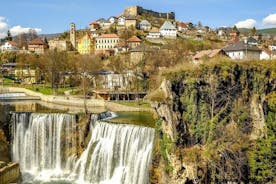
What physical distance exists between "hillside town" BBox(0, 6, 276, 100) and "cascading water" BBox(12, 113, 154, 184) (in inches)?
219

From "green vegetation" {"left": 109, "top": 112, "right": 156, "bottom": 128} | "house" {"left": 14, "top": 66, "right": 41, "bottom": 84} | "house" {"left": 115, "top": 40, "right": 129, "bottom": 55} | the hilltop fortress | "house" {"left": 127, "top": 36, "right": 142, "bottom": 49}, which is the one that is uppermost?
the hilltop fortress

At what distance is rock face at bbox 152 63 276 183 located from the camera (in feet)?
60.8

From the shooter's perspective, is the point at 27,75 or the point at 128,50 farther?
the point at 128,50

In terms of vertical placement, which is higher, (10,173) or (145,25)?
(145,25)

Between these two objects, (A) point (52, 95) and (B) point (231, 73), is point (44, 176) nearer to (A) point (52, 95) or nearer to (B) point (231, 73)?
(B) point (231, 73)

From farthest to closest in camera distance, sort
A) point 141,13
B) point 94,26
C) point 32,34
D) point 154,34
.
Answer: point 32,34 → point 141,13 → point 94,26 → point 154,34

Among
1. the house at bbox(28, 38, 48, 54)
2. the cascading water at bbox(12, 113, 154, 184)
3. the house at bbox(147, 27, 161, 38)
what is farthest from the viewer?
the house at bbox(28, 38, 48, 54)

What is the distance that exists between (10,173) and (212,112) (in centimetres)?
1411

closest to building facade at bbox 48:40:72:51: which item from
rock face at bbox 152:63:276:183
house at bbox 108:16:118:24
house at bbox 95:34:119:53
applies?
house at bbox 95:34:119:53

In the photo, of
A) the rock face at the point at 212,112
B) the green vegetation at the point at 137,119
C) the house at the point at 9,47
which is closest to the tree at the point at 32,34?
the house at the point at 9,47

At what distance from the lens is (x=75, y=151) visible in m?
26.7

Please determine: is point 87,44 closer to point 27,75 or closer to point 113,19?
point 113,19

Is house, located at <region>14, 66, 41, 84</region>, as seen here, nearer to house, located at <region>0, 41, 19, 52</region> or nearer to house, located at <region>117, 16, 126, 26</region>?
house, located at <region>0, 41, 19, 52</region>

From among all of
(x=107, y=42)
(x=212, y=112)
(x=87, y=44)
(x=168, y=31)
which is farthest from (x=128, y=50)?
(x=212, y=112)
